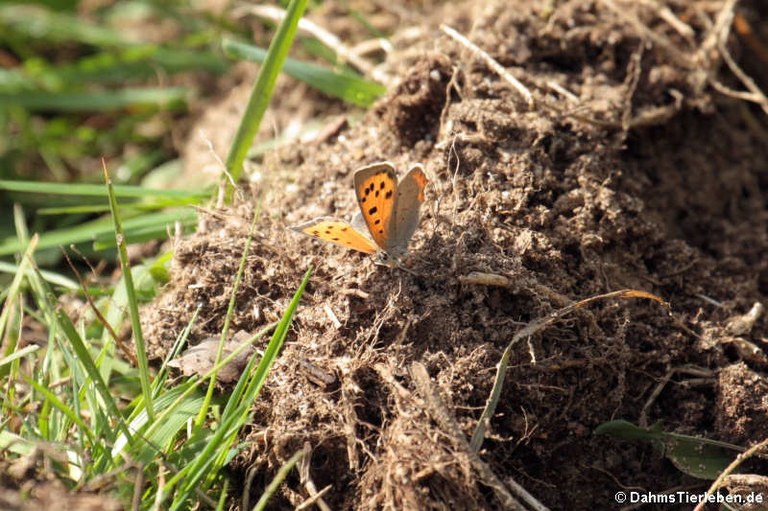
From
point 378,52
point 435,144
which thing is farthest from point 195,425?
point 378,52

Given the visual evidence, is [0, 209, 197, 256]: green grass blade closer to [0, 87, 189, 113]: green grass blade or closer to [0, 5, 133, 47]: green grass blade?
[0, 87, 189, 113]: green grass blade

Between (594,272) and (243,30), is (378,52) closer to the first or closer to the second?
(243,30)

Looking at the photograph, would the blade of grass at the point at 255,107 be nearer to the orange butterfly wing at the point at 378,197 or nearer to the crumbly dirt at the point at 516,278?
the crumbly dirt at the point at 516,278

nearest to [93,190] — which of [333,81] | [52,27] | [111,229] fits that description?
[111,229]

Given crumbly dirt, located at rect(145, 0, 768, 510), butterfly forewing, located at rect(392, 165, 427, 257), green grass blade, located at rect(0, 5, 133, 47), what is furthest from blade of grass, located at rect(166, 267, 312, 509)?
green grass blade, located at rect(0, 5, 133, 47)

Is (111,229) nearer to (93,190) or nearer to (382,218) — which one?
(93,190)

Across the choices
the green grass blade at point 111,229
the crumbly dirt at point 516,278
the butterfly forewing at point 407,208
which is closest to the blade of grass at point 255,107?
the crumbly dirt at point 516,278
